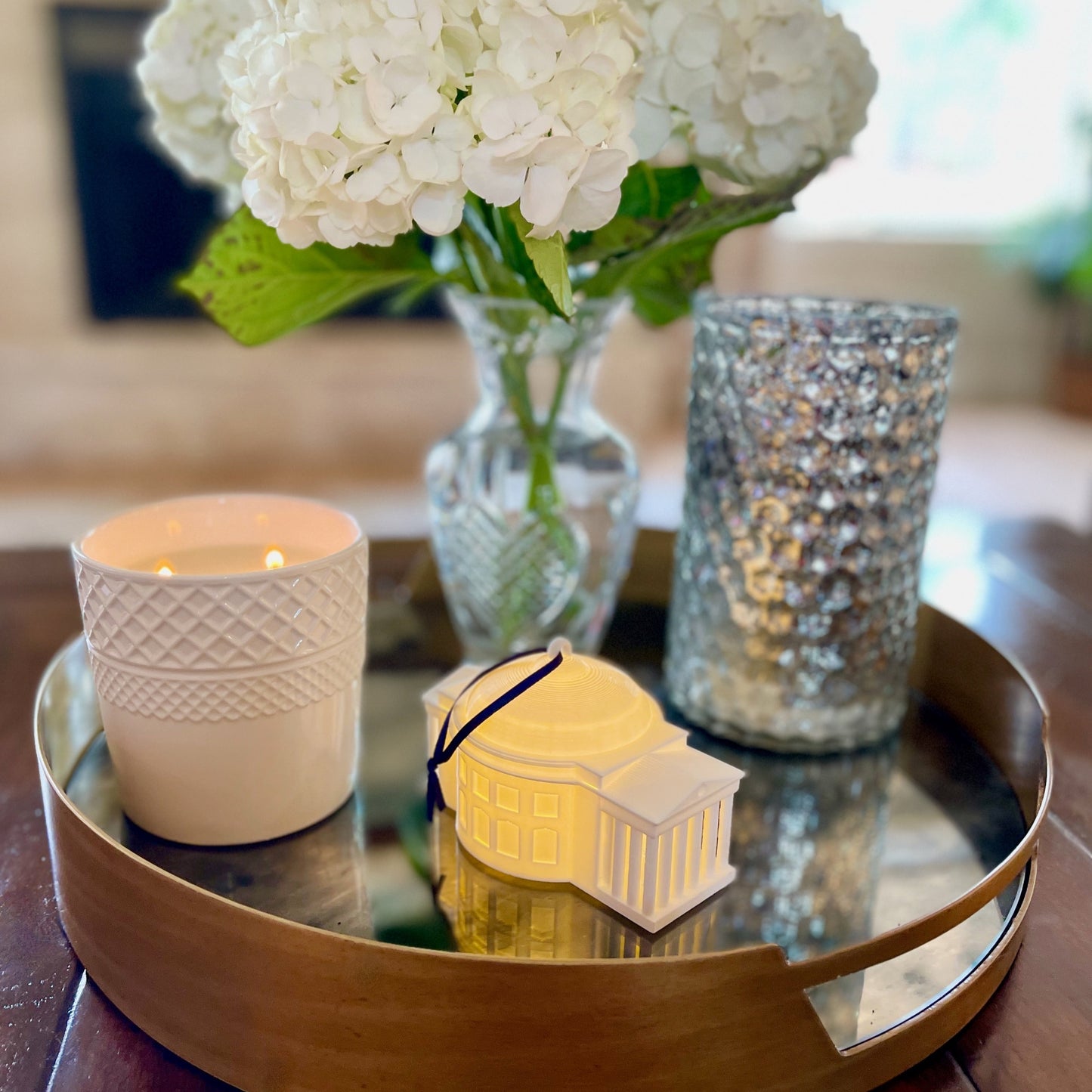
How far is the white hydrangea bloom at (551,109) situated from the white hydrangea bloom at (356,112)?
12 mm

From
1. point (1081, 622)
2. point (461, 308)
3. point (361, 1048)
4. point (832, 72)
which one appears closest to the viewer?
point (361, 1048)

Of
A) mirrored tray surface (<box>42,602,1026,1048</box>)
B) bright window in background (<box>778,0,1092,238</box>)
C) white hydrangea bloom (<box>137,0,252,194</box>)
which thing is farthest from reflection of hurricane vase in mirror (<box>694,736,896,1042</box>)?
bright window in background (<box>778,0,1092,238</box>)

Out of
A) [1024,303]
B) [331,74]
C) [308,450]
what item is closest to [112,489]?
[308,450]

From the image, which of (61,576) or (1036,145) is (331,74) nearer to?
(61,576)

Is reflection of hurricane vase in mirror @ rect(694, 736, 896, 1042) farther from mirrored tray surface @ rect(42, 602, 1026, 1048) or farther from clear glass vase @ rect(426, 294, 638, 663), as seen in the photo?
clear glass vase @ rect(426, 294, 638, 663)

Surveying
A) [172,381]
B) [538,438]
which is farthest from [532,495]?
[172,381]

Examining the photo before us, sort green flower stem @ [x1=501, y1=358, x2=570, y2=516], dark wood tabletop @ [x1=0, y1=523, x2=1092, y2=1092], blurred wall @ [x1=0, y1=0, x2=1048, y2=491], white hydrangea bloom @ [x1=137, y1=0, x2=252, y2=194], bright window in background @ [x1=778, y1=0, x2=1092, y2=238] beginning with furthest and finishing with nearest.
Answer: bright window in background @ [x1=778, y1=0, x2=1092, y2=238] → blurred wall @ [x1=0, y1=0, x2=1048, y2=491] → green flower stem @ [x1=501, y1=358, x2=570, y2=516] → white hydrangea bloom @ [x1=137, y1=0, x2=252, y2=194] → dark wood tabletop @ [x1=0, y1=523, x2=1092, y2=1092]

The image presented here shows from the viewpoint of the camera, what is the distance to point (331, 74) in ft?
1.23

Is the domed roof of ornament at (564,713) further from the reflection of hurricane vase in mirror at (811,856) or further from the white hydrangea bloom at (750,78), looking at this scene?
the white hydrangea bloom at (750,78)

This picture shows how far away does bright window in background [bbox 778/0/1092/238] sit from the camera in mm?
3645

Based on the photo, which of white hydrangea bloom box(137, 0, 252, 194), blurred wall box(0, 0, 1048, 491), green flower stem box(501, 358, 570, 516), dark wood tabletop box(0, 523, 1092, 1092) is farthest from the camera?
blurred wall box(0, 0, 1048, 491)

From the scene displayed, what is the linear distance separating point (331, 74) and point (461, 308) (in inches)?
8.0

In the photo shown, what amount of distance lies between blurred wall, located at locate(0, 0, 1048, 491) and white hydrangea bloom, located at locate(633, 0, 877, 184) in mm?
2270

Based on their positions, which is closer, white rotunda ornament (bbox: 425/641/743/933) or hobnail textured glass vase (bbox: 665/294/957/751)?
white rotunda ornament (bbox: 425/641/743/933)
